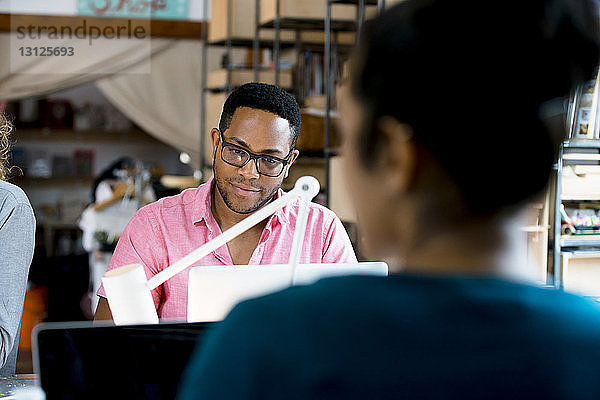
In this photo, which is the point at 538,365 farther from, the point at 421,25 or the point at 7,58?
the point at 7,58

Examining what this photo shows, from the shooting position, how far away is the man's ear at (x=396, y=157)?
567 millimetres

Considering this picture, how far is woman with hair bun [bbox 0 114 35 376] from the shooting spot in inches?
63.3

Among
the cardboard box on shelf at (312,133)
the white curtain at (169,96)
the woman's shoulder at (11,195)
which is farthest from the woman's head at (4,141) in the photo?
the white curtain at (169,96)

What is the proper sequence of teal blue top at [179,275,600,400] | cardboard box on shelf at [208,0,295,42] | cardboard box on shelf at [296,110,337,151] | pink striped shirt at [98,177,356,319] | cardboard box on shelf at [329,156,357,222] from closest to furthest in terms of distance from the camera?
teal blue top at [179,275,600,400], pink striped shirt at [98,177,356,319], cardboard box on shelf at [329,156,357,222], cardboard box on shelf at [296,110,337,151], cardboard box on shelf at [208,0,295,42]

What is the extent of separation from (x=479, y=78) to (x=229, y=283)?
78cm

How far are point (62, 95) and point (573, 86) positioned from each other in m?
6.92

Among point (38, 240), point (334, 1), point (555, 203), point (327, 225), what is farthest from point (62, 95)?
point (327, 225)

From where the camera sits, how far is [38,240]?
665 cm

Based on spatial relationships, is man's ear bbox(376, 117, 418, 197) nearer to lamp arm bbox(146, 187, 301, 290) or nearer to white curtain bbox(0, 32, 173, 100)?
lamp arm bbox(146, 187, 301, 290)

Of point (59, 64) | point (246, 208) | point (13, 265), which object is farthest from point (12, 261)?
point (59, 64)

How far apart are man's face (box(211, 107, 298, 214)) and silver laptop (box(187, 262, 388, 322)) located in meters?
0.60

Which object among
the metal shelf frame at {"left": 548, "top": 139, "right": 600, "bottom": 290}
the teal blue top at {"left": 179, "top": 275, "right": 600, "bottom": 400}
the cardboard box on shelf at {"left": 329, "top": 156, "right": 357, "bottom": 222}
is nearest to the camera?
the teal blue top at {"left": 179, "top": 275, "right": 600, "bottom": 400}

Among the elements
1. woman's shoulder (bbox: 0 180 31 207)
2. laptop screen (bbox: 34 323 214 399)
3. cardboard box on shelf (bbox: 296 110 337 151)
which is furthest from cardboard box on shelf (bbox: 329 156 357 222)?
laptop screen (bbox: 34 323 214 399)

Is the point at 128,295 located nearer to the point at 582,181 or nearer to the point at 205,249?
the point at 205,249
